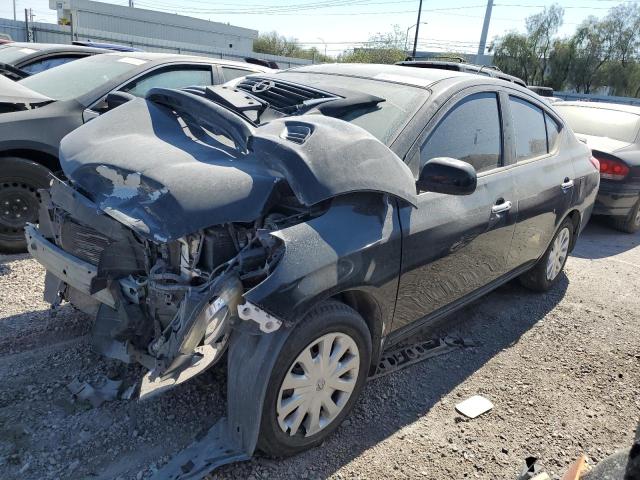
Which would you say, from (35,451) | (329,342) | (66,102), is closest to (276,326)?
(329,342)

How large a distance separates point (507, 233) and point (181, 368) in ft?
7.64

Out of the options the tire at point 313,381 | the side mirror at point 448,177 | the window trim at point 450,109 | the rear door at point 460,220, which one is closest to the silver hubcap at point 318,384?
the tire at point 313,381

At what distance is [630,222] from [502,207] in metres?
4.87

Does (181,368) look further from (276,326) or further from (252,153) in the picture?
(252,153)

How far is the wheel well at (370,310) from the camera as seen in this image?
102 inches

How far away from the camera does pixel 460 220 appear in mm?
3049

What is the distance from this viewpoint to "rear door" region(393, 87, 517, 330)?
283cm

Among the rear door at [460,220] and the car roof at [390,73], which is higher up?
the car roof at [390,73]

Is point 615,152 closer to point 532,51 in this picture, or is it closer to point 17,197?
point 17,197

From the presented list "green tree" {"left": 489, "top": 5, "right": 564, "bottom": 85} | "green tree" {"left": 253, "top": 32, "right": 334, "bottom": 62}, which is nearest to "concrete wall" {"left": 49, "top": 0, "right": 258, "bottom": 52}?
"green tree" {"left": 253, "top": 32, "right": 334, "bottom": 62}

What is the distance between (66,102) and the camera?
475 cm

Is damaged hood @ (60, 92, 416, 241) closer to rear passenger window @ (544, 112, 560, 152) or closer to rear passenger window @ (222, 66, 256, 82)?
rear passenger window @ (544, 112, 560, 152)

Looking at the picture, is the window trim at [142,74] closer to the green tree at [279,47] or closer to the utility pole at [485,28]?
the utility pole at [485,28]

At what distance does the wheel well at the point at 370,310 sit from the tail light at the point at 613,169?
210 inches
